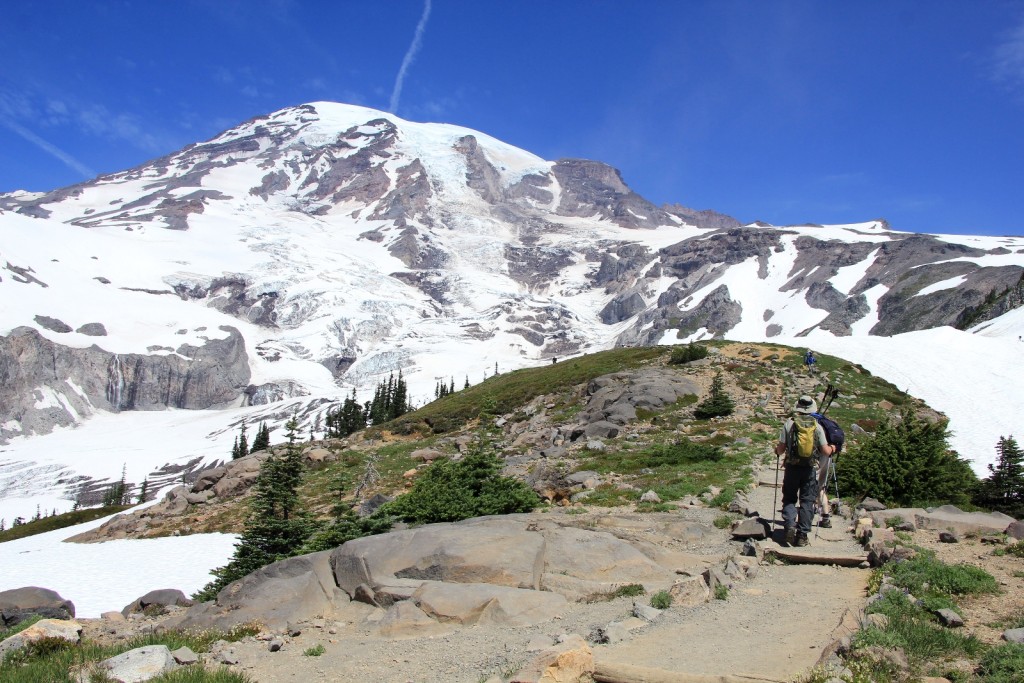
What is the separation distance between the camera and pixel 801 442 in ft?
35.5

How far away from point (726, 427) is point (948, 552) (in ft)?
51.9

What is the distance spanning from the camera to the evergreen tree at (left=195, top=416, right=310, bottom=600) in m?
13.7

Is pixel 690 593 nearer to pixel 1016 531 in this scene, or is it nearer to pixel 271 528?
pixel 1016 531

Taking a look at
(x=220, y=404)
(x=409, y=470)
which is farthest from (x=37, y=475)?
(x=409, y=470)

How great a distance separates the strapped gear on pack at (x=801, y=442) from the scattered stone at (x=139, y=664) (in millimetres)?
10251

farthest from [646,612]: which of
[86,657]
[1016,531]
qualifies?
[86,657]

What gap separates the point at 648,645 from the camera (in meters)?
6.81

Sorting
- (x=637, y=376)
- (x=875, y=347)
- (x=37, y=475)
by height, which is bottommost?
Result: (x=37, y=475)

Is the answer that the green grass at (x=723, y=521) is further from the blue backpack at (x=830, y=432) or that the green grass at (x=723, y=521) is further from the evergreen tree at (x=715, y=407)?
the evergreen tree at (x=715, y=407)

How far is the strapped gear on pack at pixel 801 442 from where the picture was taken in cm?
1079

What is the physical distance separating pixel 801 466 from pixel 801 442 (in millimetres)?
493

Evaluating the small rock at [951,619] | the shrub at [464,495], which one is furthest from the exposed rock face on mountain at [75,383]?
the small rock at [951,619]

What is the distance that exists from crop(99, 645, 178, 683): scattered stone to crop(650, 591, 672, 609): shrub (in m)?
6.22

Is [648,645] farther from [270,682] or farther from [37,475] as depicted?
[37,475]
